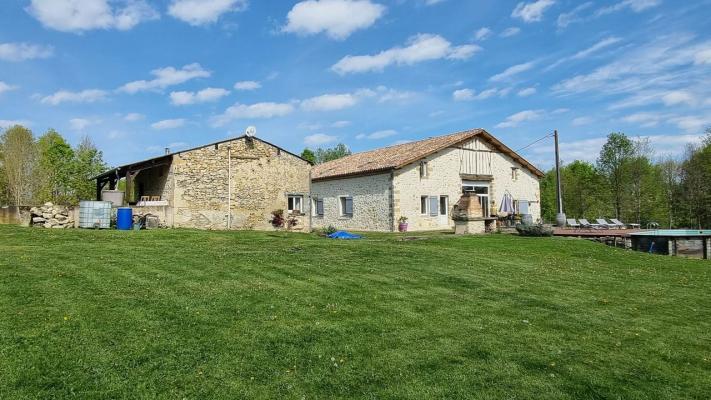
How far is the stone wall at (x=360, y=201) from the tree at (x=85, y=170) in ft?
80.0

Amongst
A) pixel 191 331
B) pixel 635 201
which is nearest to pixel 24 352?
pixel 191 331

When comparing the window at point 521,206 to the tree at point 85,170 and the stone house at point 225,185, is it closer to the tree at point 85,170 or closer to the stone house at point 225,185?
the stone house at point 225,185

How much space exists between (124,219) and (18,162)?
1247 inches

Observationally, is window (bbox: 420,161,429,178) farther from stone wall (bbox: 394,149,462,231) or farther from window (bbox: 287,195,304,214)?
window (bbox: 287,195,304,214)

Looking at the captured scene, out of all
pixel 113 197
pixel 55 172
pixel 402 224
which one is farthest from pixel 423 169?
pixel 55 172

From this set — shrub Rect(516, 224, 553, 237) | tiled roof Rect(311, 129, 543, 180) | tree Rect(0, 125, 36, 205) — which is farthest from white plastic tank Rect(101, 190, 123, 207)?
tree Rect(0, 125, 36, 205)

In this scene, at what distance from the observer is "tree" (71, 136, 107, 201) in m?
43.3

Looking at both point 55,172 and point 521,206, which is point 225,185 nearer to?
point 521,206

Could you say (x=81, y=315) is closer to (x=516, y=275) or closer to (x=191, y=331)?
(x=191, y=331)

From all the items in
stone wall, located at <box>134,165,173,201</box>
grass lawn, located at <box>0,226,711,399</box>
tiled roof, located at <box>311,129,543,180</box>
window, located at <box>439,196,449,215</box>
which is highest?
tiled roof, located at <box>311,129,543,180</box>

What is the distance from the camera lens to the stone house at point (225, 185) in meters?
23.2

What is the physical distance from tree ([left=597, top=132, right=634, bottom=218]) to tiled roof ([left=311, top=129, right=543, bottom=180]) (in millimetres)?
11512

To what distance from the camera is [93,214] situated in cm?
1970

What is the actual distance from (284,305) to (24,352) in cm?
355
